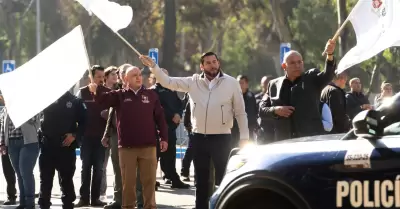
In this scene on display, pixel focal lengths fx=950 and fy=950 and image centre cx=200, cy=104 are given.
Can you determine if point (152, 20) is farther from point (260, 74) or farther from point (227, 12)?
point (260, 74)

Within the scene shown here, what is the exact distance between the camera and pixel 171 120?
560 inches

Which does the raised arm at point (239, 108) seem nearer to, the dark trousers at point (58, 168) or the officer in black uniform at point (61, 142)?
the officer in black uniform at point (61, 142)

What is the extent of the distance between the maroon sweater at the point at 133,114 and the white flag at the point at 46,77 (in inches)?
15.4

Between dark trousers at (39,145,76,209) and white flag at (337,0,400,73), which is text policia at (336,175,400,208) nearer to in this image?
white flag at (337,0,400,73)

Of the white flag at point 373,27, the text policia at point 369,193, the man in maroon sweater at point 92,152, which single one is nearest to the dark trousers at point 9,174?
the man in maroon sweater at point 92,152

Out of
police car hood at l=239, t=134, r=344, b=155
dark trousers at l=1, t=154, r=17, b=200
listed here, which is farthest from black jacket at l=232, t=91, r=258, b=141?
police car hood at l=239, t=134, r=344, b=155

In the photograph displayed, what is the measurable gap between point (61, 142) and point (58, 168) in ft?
1.05

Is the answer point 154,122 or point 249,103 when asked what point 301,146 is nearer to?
point 154,122

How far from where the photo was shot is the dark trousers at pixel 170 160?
48.3ft

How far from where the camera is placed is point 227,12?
160ft

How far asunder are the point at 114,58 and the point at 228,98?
4518cm

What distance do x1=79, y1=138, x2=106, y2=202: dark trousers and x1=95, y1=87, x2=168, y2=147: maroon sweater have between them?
2.38 meters

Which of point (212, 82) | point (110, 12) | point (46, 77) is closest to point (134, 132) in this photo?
point (212, 82)

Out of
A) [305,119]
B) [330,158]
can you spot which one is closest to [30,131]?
[305,119]
